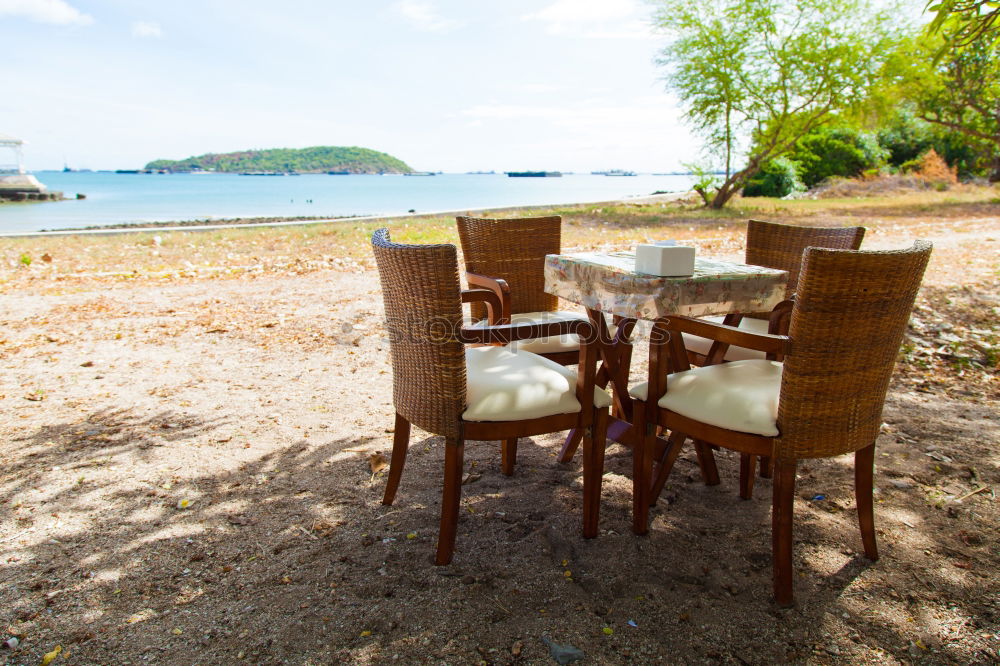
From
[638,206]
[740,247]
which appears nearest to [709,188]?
[638,206]

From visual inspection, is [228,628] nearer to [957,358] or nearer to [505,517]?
[505,517]

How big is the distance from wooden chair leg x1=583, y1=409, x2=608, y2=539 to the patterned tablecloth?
467 millimetres

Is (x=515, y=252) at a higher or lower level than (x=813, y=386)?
higher

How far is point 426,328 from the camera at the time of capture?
2.14m

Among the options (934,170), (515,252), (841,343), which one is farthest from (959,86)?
(841,343)

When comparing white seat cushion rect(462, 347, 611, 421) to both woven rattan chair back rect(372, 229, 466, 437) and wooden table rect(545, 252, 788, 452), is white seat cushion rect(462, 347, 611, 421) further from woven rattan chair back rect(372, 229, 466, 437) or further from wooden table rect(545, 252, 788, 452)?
wooden table rect(545, 252, 788, 452)

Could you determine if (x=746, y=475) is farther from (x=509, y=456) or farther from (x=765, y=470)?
(x=509, y=456)

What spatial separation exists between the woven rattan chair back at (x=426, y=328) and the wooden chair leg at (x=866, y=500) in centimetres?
143

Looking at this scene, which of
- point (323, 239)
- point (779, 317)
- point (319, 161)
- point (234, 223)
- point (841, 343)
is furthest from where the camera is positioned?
point (319, 161)

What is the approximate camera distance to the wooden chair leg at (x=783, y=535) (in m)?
2.06

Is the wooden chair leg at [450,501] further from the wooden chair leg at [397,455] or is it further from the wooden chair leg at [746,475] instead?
the wooden chair leg at [746,475]

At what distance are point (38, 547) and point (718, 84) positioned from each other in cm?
1726

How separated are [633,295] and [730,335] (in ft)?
1.30

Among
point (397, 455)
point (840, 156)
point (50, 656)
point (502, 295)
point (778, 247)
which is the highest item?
point (840, 156)
